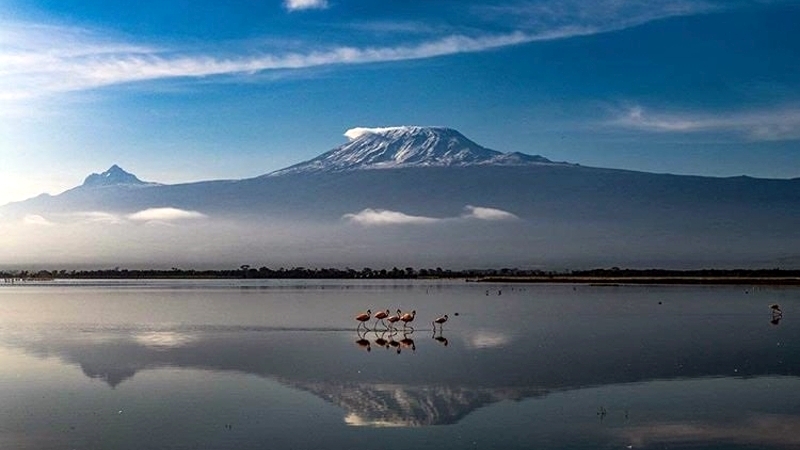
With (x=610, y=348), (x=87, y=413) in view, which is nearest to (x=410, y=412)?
(x=87, y=413)

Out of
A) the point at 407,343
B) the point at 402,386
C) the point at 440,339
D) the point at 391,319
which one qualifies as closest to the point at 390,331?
the point at 391,319

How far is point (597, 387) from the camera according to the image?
1691 cm

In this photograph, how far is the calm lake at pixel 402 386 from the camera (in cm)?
1277

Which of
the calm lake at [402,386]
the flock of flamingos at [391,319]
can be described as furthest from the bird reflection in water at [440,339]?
the flock of flamingos at [391,319]

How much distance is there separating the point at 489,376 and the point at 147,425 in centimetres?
723

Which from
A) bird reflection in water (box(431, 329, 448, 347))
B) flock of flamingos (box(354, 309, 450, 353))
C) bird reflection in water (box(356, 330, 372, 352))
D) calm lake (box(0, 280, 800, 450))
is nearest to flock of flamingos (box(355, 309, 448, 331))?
flock of flamingos (box(354, 309, 450, 353))

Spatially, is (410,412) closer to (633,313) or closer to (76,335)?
(76,335)

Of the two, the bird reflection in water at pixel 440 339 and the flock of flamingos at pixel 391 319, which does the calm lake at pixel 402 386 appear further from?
the flock of flamingos at pixel 391 319

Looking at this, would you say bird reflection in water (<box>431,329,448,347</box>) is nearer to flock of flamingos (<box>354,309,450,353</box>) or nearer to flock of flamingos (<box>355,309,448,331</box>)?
flock of flamingos (<box>354,309,450,353</box>)

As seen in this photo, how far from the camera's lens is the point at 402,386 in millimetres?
17297

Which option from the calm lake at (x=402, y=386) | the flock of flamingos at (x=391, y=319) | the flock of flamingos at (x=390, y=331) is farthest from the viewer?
the flock of flamingos at (x=391, y=319)

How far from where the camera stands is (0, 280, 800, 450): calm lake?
12.8m

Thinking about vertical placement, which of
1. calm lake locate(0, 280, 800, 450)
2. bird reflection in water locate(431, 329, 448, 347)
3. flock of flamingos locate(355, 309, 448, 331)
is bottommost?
calm lake locate(0, 280, 800, 450)

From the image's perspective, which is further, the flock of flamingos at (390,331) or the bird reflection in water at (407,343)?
the flock of flamingos at (390,331)
